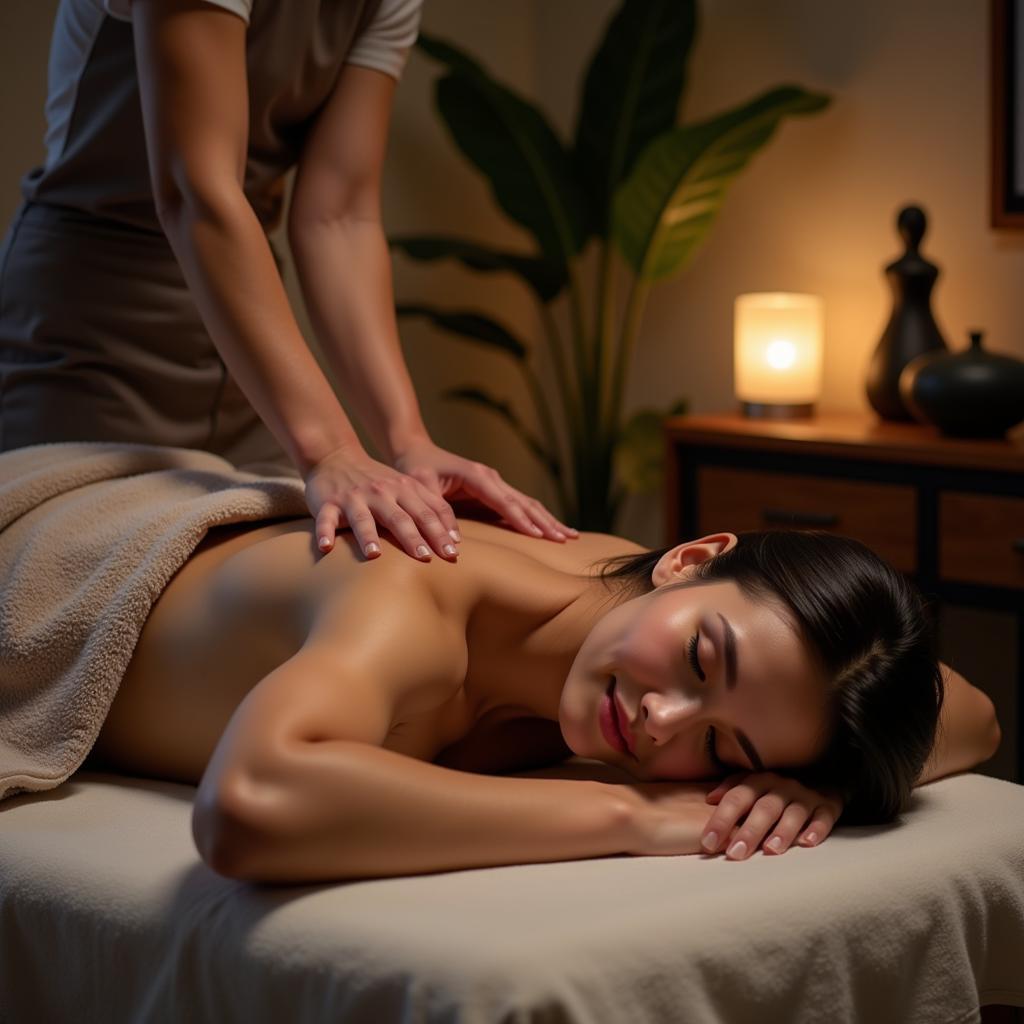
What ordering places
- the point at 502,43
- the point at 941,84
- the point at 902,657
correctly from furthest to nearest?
the point at 502,43, the point at 941,84, the point at 902,657

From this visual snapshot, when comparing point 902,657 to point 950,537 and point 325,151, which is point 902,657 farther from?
point 950,537

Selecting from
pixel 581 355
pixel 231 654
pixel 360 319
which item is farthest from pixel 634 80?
pixel 231 654

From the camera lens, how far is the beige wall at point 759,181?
333 centimetres

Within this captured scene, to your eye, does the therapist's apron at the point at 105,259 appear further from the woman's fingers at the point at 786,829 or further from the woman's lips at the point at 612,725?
the woman's fingers at the point at 786,829

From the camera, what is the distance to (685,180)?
3.42 metres

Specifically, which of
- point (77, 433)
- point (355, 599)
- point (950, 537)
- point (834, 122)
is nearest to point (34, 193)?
point (77, 433)

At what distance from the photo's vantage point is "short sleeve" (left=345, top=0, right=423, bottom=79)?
200cm

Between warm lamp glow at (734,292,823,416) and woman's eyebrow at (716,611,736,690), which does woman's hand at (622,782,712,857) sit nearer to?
woman's eyebrow at (716,611,736,690)

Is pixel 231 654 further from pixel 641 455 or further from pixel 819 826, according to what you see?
pixel 641 455

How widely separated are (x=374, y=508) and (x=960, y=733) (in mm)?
674

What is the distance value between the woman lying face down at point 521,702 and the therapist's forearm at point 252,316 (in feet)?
0.51

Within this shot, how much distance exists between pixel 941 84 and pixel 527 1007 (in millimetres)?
2881

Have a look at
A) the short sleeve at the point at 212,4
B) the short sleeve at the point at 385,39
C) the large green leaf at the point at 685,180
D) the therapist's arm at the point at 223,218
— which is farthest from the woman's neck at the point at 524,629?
the large green leaf at the point at 685,180

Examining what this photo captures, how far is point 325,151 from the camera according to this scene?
2039mm
